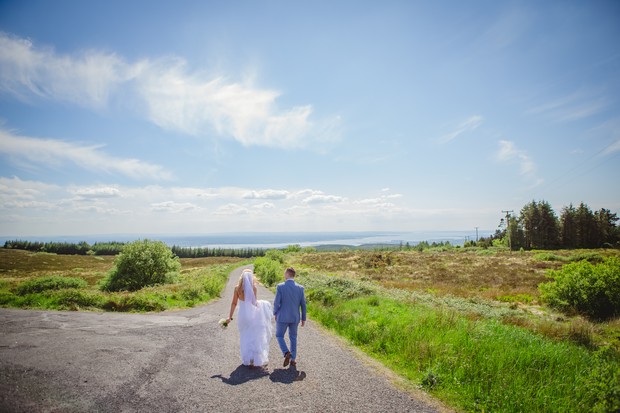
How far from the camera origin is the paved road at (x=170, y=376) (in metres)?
5.41

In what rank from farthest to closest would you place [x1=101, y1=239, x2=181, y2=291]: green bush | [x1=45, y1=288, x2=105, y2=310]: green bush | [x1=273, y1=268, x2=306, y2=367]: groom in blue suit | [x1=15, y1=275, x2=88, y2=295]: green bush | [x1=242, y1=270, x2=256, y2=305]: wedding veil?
[x1=101, y1=239, x2=181, y2=291]: green bush < [x1=15, y1=275, x2=88, y2=295]: green bush < [x1=45, y1=288, x2=105, y2=310]: green bush < [x1=242, y1=270, x2=256, y2=305]: wedding veil < [x1=273, y1=268, x2=306, y2=367]: groom in blue suit

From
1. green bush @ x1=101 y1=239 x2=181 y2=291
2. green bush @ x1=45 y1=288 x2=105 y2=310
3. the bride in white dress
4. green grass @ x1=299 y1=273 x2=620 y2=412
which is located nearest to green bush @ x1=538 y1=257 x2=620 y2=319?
green grass @ x1=299 y1=273 x2=620 y2=412

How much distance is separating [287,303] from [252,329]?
3.90 ft

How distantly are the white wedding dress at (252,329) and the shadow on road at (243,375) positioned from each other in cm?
15

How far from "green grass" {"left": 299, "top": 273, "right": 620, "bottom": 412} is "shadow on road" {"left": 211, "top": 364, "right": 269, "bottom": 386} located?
3527mm

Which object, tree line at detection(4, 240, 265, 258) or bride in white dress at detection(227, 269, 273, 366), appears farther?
tree line at detection(4, 240, 265, 258)

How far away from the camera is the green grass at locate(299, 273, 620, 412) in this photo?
5645 millimetres

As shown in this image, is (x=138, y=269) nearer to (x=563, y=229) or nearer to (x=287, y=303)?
(x=287, y=303)

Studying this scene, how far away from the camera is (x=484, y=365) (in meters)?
6.95

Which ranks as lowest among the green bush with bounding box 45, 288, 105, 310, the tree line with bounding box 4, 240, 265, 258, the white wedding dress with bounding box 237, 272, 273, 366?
the tree line with bounding box 4, 240, 265, 258

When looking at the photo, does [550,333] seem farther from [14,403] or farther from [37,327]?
[37,327]

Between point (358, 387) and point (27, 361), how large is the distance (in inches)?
320

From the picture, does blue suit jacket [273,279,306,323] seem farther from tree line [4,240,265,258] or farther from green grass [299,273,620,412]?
tree line [4,240,265,258]

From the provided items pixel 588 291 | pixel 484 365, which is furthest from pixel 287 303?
pixel 588 291
